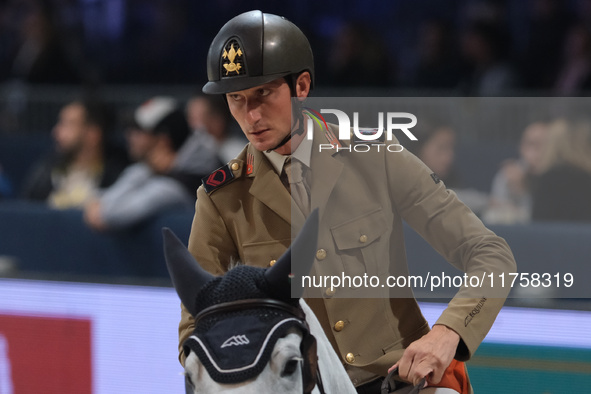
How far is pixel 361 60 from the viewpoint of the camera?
8.44 metres

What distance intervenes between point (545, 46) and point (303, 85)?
5.95m

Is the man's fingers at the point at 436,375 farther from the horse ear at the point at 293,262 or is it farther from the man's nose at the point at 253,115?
the man's nose at the point at 253,115

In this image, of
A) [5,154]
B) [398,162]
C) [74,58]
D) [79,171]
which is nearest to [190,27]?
[74,58]

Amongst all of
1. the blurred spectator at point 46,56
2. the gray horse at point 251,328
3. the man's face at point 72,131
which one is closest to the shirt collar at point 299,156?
the gray horse at point 251,328

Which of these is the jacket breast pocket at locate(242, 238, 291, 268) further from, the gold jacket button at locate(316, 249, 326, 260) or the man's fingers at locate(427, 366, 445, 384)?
the man's fingers at locate(427, 366, 445, 384)

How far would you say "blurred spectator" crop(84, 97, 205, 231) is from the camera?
563cm

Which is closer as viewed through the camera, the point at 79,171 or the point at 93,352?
the point at 93,352

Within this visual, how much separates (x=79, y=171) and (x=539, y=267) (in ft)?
11.5

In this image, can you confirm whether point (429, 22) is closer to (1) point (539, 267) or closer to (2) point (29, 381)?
(1) point (539, 267)

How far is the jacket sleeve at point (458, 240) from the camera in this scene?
2.34 meters

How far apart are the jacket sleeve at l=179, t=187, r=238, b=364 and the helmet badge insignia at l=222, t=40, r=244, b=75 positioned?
40cm

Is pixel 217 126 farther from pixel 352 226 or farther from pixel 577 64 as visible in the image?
pixel 352 226

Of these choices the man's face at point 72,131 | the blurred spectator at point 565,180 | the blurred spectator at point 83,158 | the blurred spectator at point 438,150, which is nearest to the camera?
the blurred spectator at point 438,150

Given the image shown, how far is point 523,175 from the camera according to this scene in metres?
5.37
